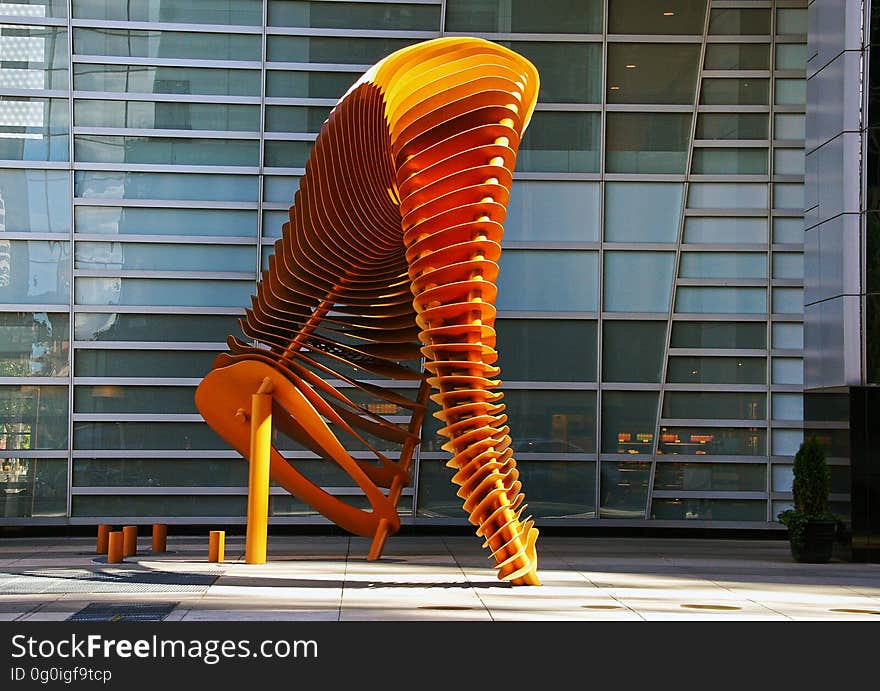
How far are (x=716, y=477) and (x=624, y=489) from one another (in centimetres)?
137

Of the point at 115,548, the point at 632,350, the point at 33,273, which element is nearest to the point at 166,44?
the point at 33,273

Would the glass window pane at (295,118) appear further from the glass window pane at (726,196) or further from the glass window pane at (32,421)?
the glass window pane at (726,196)

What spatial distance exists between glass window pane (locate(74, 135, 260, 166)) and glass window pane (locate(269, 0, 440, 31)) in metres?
1.93

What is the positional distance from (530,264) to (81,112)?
6.84 metres

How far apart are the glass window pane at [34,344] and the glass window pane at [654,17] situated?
910cm

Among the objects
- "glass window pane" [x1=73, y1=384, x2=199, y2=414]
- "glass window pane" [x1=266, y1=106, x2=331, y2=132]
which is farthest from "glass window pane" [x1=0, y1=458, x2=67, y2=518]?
"glass window pane" [x1=266, y1=106, x2=331, y2=132]

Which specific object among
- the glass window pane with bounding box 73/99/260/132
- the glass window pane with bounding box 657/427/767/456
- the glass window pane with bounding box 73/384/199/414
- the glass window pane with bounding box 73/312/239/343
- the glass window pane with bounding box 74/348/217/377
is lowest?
the glass window pane with bounding box 657/427/767/456

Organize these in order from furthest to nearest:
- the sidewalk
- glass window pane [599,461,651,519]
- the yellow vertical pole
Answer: glass window pane [599,461,651,519] → the yellow vertical pole → the sidewalk

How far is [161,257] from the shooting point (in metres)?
16.9

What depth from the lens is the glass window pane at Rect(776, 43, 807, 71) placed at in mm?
17453

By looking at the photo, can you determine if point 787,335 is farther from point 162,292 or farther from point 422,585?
point 162,292

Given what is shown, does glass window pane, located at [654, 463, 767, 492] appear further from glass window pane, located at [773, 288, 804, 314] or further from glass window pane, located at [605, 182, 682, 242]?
glass window pane, located at [605, 182, 682, 242]

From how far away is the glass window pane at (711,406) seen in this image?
17234 mm
